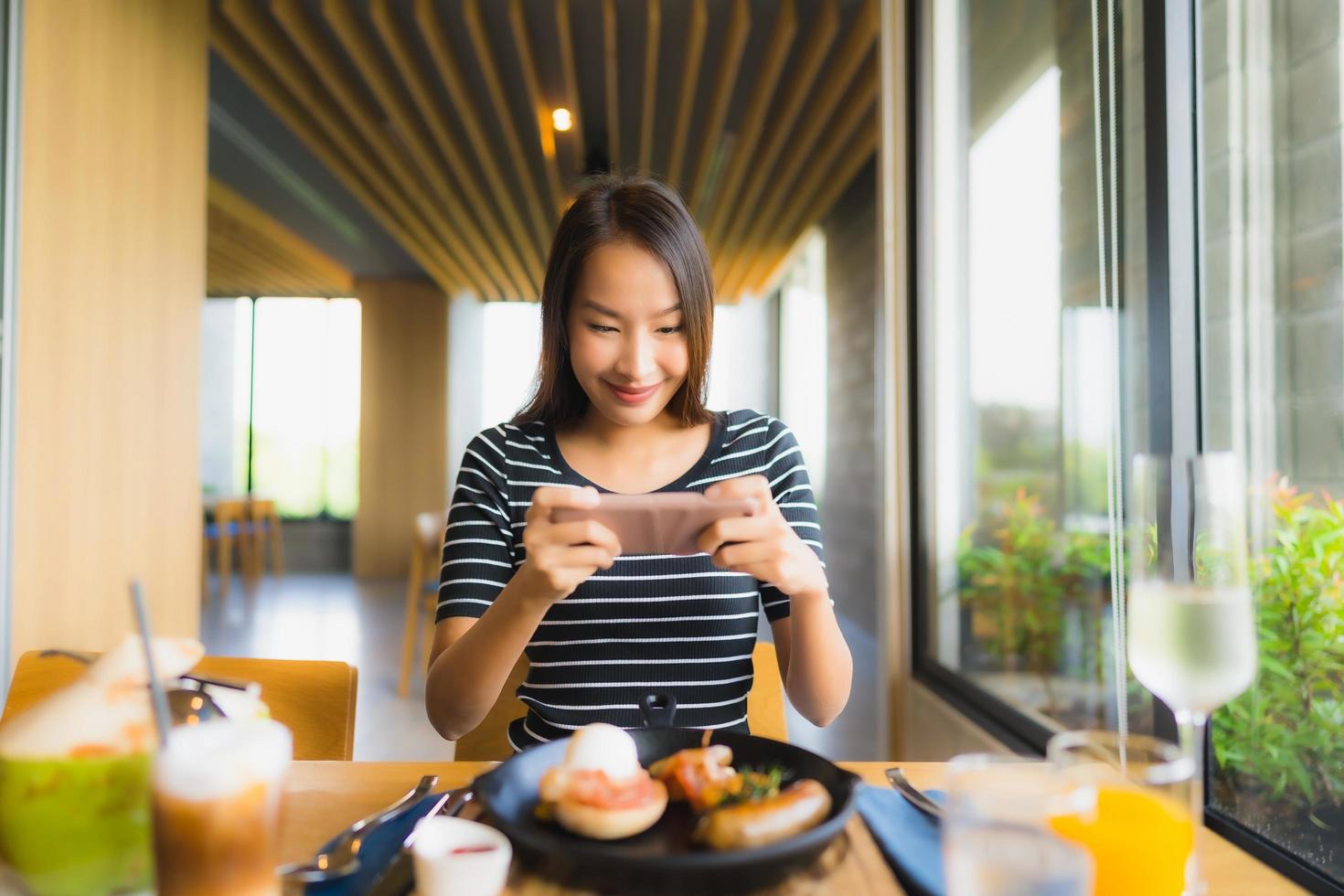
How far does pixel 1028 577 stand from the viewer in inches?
95.6

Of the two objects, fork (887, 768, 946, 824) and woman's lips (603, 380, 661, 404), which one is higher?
woman's lips (603, 380, 661, 404)

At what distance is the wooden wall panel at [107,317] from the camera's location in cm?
228

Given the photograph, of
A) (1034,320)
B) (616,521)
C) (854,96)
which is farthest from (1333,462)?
(854,96)

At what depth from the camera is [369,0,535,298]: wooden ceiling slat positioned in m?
3.84

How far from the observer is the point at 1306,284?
52.4 inches

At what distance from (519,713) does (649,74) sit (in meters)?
3.51

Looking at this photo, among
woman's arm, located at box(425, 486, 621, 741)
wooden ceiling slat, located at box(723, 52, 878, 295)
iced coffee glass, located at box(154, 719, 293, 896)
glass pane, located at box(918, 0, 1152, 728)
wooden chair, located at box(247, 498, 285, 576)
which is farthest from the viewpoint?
wooden chair, located at box(247, 498, 285, 576)

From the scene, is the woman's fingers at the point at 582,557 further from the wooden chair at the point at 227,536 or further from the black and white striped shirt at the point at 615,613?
the wooden chair at the point at 227,536

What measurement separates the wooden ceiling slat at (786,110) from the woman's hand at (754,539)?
327 cm

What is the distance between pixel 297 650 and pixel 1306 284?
5497mm

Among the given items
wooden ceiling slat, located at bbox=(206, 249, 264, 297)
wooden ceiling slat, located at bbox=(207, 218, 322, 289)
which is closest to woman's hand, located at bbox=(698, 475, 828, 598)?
wooden ceiling slat, located at bbox=(207, 218, 322, 289)

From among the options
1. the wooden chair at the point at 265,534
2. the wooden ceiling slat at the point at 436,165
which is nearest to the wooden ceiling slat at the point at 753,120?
the wooden ceiling slat at the point at 436,165

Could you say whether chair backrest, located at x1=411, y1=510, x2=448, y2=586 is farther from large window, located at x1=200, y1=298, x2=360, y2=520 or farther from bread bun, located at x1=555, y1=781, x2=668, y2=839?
large window, located at x1=200, y1=298, x2=360, y2=520

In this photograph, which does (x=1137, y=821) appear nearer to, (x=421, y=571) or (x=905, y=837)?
(x=905, y=837)
